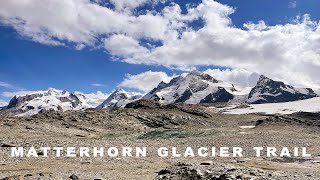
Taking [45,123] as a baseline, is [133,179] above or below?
below

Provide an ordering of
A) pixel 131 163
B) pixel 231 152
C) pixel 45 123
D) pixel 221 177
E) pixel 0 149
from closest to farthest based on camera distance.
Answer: pixel 221 177 → pixel 131 163 → pixel 0 149 → pixel 231 152 → pixel 45 123

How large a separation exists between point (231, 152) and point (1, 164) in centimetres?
2663

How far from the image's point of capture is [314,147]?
60906 mm

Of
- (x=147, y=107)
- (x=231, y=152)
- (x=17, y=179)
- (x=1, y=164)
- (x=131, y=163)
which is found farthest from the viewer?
(x=147, y=107)

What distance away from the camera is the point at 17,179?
29812mm

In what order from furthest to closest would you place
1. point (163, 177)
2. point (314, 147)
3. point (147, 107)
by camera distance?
point (147, 107)
point (314, 147)
point (163, 177)

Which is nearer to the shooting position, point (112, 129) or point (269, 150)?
point (269, 150)

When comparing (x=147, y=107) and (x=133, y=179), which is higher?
(x=147, y=107)

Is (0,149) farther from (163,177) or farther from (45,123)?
(45,123)

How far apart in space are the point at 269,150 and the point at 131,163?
21.3 metres

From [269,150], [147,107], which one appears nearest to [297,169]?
[269,150]

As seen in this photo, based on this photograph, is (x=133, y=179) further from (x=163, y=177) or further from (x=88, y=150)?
(x=88, y=150)

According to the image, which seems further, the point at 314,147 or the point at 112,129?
the point at 112,129

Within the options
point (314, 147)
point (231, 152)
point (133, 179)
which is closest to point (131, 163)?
point (133, 179)
